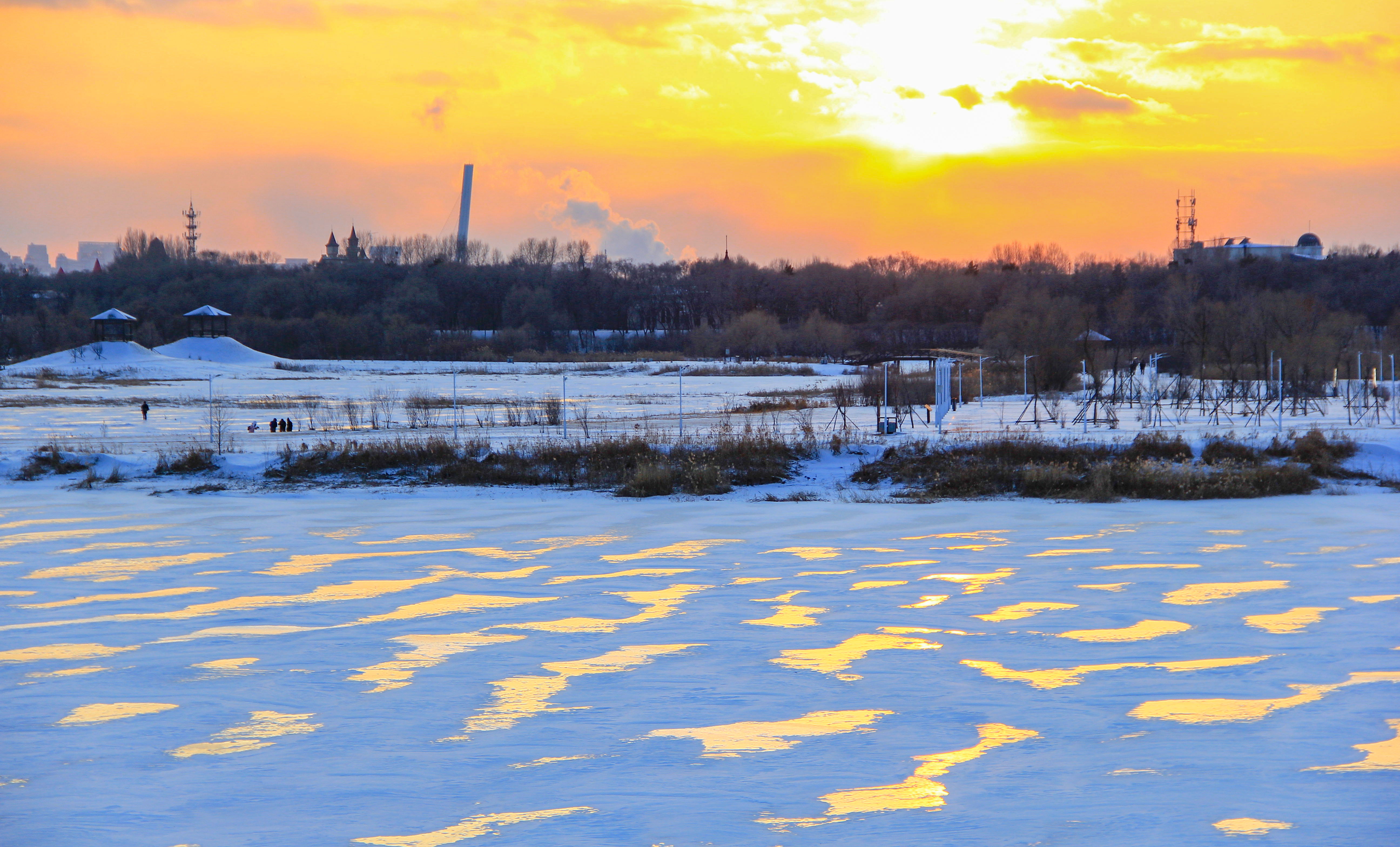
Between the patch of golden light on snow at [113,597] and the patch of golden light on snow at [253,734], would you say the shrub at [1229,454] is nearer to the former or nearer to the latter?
the patch of golden light on snow at [113,597]

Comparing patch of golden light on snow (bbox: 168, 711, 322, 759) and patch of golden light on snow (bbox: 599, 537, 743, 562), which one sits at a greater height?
patch of golden light on snow (bbox: 168, 711, 322, 759)

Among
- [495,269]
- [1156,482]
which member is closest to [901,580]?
[1156,482]

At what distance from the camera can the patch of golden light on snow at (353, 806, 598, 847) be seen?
17.9 ft

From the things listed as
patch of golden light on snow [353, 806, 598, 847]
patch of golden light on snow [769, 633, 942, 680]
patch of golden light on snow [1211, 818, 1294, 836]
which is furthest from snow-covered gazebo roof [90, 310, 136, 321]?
patch of golden light on snow [1211, 818, 1294, 836]

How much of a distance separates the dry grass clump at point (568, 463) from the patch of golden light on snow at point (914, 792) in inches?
515

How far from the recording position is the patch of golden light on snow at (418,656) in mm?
8289

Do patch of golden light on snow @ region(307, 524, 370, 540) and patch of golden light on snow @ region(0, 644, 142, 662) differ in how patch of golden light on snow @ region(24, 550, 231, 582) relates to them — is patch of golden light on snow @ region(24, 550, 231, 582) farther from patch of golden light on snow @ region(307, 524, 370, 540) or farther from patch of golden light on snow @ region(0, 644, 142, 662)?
patch of golden light on snow @ region(0, 644, 142, 662)

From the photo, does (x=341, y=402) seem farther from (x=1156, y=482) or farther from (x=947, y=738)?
(x=947, y=738)

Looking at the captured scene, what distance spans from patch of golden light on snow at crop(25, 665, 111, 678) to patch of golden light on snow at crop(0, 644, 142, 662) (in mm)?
291

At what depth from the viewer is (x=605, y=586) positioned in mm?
11992

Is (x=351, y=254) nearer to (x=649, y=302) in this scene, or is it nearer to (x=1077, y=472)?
(x=649, y=302)

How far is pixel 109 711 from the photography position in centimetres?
751

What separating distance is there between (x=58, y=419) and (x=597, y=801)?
32093 mm

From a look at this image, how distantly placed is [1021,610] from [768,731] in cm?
436
